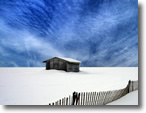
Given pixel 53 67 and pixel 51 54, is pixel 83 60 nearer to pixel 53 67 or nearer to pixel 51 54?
pixel 51 54

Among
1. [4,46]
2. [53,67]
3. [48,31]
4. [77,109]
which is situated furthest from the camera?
[53,67]

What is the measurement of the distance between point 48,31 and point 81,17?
3.99 feet

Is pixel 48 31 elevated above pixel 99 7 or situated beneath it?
situated beneath

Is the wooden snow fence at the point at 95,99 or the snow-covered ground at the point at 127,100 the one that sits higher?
the wooden snow fence at the point at 95,99

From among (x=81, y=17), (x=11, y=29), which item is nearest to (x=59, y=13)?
(x=81, y=17)

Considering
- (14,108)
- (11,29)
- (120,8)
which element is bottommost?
(14,108)

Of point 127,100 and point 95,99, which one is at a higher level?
point 95,99

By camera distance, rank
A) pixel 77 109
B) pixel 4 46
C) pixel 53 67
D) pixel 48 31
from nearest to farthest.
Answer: pixel 77 109 → pixel 4 46 → pixel 48 31 → pixel 53 67

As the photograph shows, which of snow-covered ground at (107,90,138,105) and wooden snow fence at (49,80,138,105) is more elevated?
wooden snow fence at (49,80,138,105)

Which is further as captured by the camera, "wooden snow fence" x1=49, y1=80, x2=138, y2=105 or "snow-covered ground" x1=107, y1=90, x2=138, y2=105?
"snow-covered ground" x1=107, y1=90, x2=138, y2=105

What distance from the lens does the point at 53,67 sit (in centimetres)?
1298

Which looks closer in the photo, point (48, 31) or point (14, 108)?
point (14, 108)

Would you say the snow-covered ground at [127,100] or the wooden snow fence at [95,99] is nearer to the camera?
the wooden snow fence at [95,99]

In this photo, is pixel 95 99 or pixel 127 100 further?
pixel 127 100
